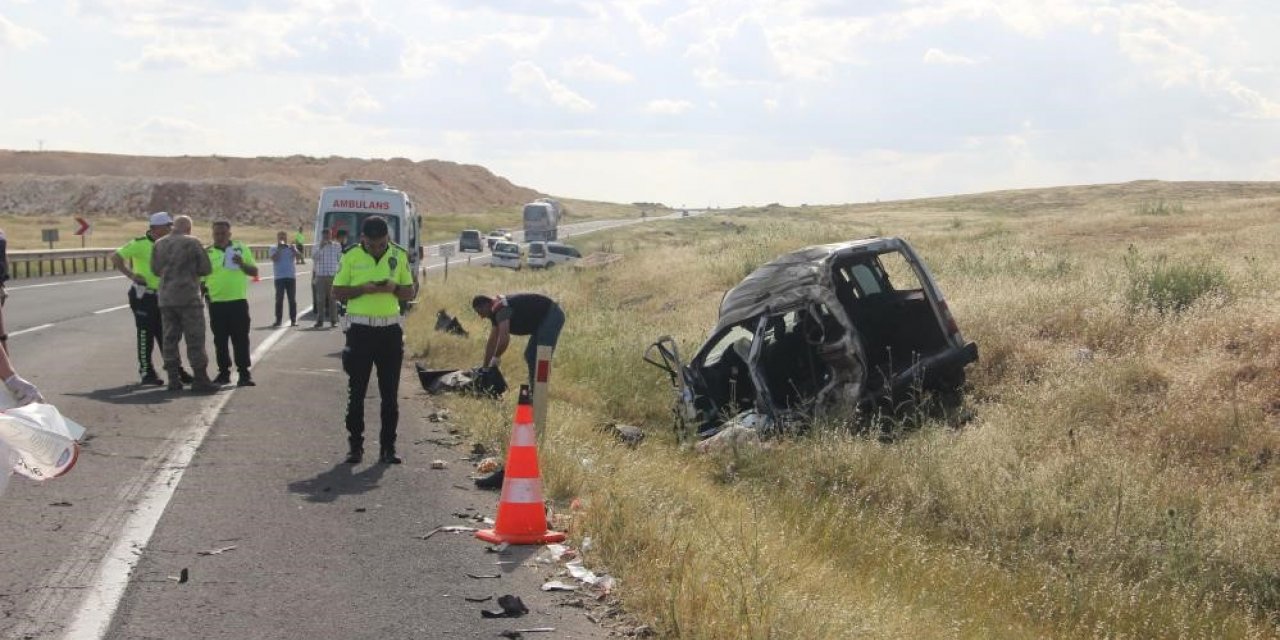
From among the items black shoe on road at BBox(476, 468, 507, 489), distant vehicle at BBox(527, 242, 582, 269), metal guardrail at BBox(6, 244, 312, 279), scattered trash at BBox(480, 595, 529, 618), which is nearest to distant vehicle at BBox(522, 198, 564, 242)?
distant vehicle at BBox(527, 242, 582, 269)

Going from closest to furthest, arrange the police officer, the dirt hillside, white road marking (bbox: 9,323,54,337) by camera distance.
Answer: the police officer
white road marking (bbox: 9,323,54,337)
the dirt hillside

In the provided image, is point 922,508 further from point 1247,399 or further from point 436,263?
point 436,263

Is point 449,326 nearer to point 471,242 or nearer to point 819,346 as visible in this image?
point 819,346

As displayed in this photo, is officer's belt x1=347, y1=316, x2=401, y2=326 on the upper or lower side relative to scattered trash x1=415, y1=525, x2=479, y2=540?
upper

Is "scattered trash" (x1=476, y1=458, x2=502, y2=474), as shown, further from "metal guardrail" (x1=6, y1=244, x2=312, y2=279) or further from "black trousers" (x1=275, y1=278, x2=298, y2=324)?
"metal guardrail" (x1=6, y1=244, x2=312, y2=279)

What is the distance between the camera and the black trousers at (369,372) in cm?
989

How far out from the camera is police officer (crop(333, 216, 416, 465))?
9.87 metres

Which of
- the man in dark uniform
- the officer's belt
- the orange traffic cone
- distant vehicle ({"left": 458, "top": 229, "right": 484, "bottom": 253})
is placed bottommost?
distant vehicle ({"left": 458, "top": 229, "right": 484, "bottom": 253})

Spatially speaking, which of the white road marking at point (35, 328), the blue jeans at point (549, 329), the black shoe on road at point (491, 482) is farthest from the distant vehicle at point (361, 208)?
the black shoe on road at point (491, 482)

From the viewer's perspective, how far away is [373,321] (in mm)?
9961

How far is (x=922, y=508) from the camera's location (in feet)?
33.6

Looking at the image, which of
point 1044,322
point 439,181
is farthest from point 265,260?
point 439,181

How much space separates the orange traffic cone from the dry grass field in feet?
0.76

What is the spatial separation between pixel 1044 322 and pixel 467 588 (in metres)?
11.1
